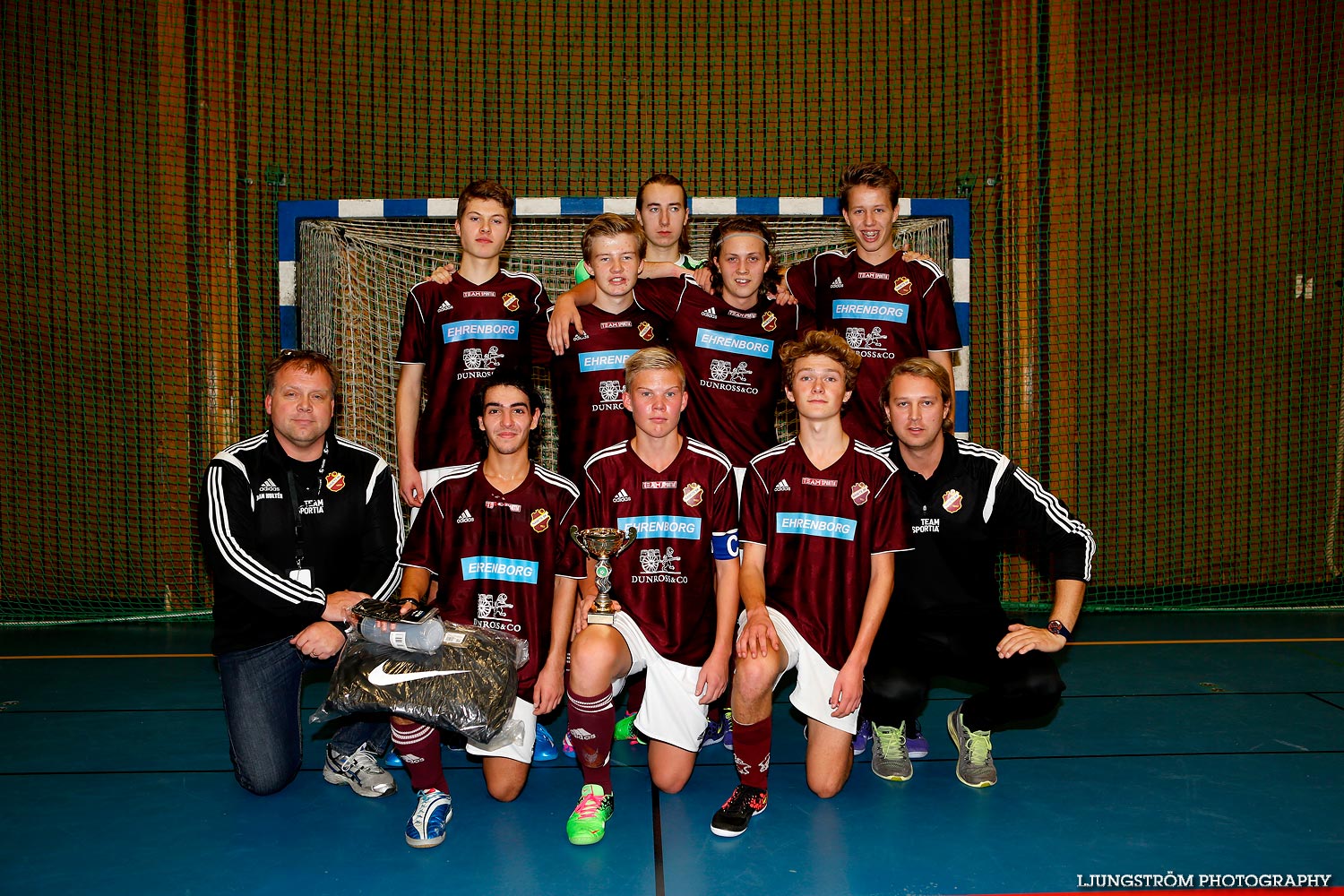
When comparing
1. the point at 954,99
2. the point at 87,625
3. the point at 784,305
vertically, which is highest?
the point at 954,99

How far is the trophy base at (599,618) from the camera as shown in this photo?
9.73 ft

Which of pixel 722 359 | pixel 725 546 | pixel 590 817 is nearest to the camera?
pixel 590 817

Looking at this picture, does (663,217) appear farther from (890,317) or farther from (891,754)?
(891,754)

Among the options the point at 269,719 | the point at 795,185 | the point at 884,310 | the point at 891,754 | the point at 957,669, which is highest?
the point at 795,185

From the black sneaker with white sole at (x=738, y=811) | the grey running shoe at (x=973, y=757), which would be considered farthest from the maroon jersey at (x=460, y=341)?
the grey running shoe at (x=973, y=757)

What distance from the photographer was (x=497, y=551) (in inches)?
126

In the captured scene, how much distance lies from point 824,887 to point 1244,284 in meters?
6.22

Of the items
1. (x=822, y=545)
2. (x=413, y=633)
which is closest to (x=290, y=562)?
(x=413, y=633)

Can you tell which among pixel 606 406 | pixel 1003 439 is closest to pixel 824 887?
pixel 606 406

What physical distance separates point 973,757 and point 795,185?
4.70 m

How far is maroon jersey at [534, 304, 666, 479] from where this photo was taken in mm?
3770

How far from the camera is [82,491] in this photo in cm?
655

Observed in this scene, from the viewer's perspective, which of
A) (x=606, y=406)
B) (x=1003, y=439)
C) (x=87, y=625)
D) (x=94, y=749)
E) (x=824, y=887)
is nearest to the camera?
(x=824, y=887)

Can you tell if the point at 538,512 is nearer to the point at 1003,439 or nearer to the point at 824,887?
the point at 824,887
